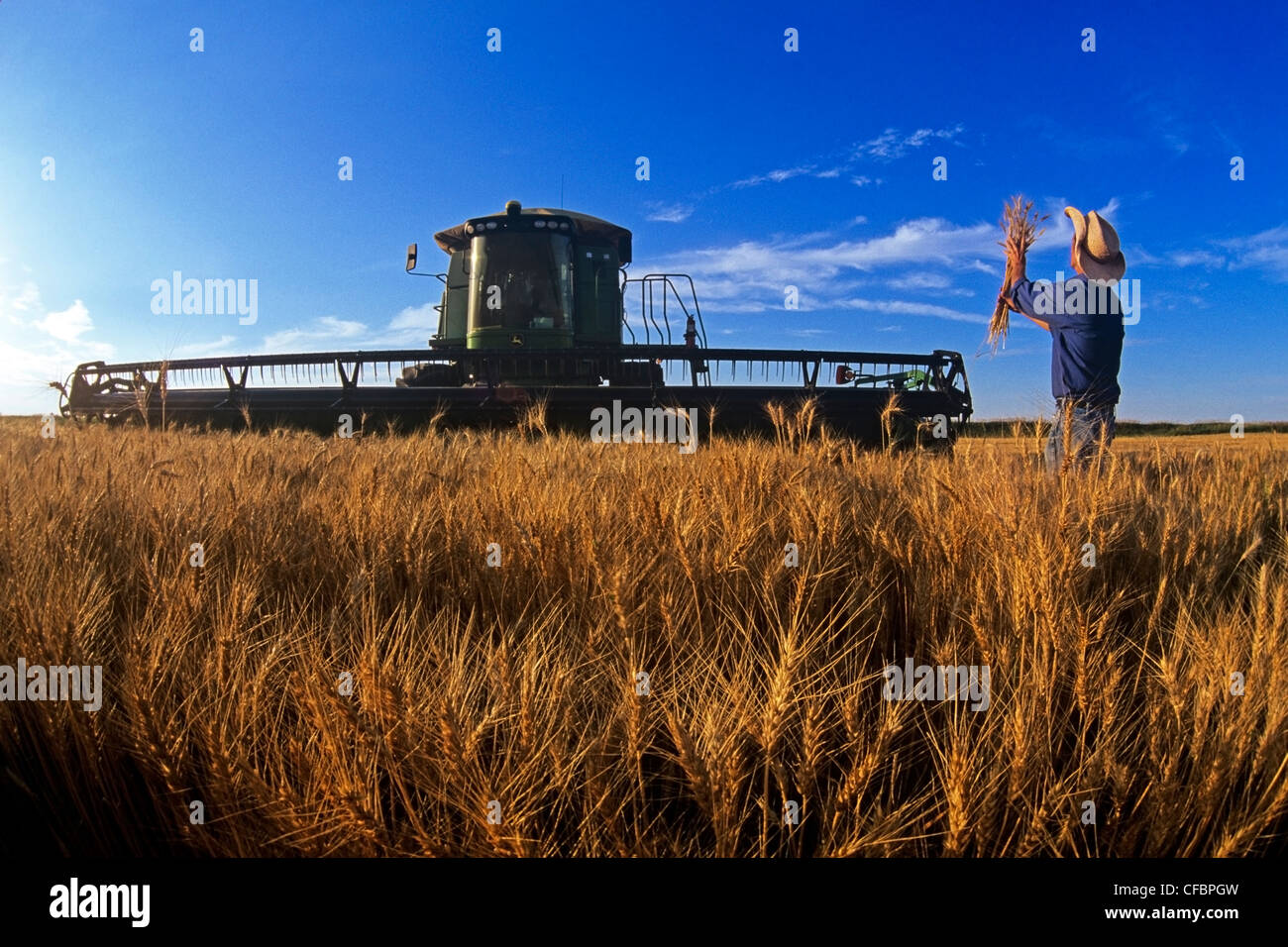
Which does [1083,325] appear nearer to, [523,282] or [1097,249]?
[1097,249]

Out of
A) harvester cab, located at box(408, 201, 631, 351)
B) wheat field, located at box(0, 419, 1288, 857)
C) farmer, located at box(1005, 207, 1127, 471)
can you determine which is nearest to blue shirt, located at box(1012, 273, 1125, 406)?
farmer, located at box(1005, 207, 1127, 471)

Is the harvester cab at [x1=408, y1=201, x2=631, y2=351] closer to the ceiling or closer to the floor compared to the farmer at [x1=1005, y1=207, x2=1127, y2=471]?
closer to the ceiling

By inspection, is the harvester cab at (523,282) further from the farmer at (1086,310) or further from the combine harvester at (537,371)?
the farmer at (1086,310)

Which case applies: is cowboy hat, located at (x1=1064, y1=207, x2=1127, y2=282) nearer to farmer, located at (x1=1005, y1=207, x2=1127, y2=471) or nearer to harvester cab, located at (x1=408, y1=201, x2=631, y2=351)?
farmer, located at (x1=1005, y1=207, x2=1127, y2=471)

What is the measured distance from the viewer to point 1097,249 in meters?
4.11

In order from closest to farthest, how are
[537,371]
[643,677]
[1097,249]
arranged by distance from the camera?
[643,677]
[1097,249]
[537,371]

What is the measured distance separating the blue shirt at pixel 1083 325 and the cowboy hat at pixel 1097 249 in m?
0.10

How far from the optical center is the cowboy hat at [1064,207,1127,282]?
4.10 metres

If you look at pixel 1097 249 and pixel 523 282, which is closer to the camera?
pixel 1097 249

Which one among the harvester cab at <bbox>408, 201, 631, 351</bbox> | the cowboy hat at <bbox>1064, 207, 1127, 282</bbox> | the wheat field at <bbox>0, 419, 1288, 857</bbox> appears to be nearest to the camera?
the wheat field at <bbox>0, 419, 1288, 857</bbox>

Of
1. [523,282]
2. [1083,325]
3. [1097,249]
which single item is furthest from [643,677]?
[523,282]

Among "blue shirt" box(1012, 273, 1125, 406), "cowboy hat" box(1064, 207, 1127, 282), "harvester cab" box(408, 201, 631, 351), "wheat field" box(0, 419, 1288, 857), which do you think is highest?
"harvester cab" box(408, 201, 631, 351)

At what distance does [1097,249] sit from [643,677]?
14.8ft
